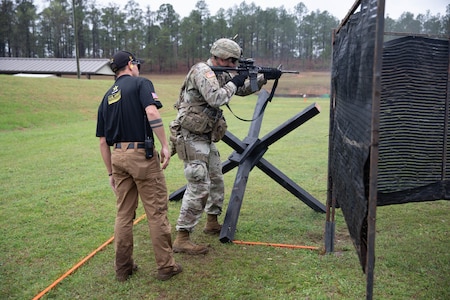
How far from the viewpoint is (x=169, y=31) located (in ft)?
185

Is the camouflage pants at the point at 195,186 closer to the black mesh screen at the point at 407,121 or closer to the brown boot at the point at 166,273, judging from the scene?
the brown boot at the point at 166,273

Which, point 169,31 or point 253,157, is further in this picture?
point 169,31

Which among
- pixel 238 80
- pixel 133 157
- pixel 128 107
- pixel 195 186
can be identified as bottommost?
pixel 195 186

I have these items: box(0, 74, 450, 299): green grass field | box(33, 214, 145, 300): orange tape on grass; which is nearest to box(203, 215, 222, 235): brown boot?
box(0, 74, 450, 299): green grass field

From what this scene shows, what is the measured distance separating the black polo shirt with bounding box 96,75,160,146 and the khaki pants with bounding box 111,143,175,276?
0.13 metres

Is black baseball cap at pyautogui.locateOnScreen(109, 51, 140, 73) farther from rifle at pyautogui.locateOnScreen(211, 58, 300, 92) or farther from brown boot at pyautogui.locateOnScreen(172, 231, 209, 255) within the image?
brown boot at pyautogui.locateOnScreen(172, 231, 209, 255)

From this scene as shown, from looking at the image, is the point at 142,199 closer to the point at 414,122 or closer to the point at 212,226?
the point at 212,226

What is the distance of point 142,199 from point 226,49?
1755 millimetres

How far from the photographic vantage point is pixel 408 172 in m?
3.23

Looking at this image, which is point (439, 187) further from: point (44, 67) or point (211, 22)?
point (211, 22)

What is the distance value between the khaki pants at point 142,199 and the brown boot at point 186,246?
1.77ft

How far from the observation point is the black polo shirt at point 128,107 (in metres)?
3.36

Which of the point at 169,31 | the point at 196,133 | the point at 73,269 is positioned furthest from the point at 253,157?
the point at 169,31

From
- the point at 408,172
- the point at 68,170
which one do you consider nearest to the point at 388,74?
the point at 408,172
